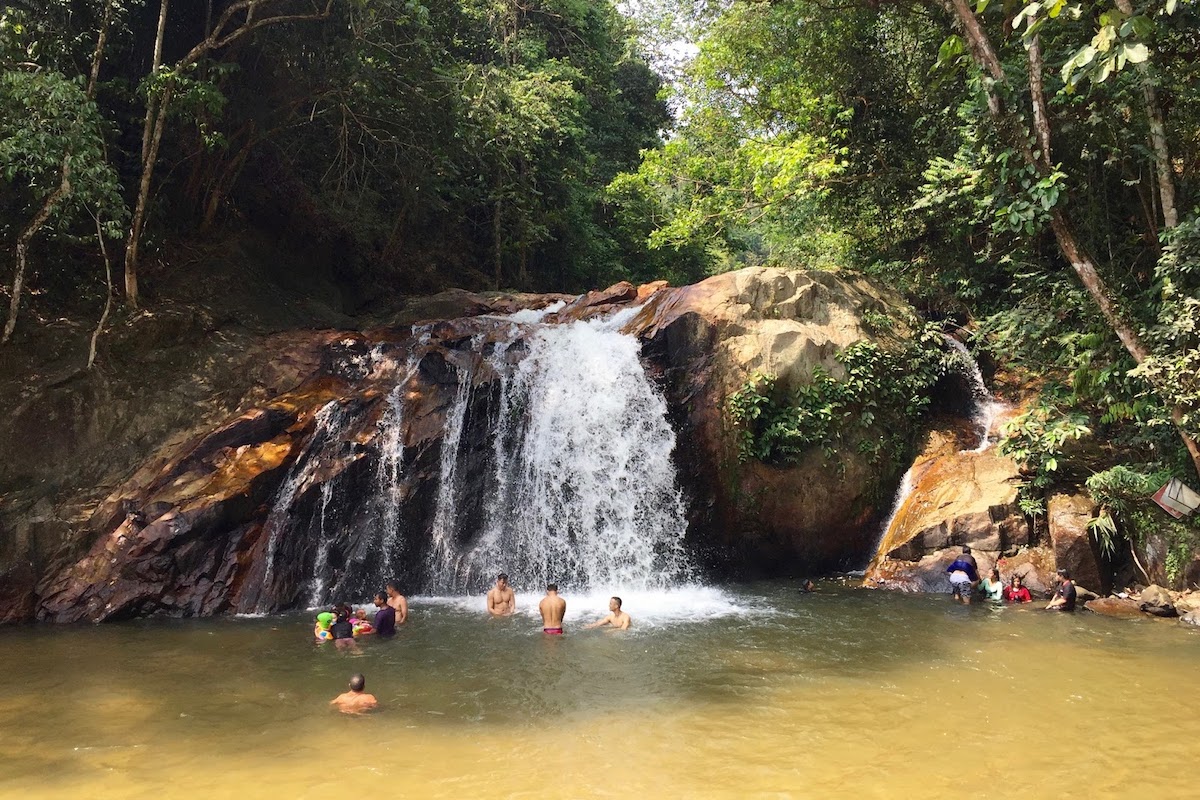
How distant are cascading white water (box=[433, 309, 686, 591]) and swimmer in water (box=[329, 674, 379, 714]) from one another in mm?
4957

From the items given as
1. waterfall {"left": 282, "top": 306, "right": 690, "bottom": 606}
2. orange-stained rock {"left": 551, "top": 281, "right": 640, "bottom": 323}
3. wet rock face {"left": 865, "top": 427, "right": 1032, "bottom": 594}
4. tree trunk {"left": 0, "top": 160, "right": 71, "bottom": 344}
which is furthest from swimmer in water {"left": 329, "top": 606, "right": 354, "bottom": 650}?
orange-stained rock {"left": 551, "top": 281, "right": 640, "bottom": 323}

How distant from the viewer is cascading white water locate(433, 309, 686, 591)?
1166cm

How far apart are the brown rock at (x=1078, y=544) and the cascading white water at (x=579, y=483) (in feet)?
17.3

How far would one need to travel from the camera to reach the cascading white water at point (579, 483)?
11.7m

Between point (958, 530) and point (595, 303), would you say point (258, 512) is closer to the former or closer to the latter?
point (595, 303)

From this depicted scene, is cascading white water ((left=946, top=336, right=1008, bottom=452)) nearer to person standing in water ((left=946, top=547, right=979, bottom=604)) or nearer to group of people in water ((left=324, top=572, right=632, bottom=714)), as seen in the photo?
person standing in water ((left=946, top=547, right=979, bottom=604))

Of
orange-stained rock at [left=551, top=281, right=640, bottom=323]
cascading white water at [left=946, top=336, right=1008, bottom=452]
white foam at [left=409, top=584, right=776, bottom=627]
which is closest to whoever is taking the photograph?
white foam at [left=409, top=584, right=776, bottom=627]

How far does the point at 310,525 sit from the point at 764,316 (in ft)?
26.6

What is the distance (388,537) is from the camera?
37.4 feet

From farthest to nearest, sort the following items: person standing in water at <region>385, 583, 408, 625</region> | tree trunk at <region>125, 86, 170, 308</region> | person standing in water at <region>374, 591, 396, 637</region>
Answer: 1. tree trunk at <region>125, 86, 170, 308</region>
2. person standing in water at <region>385, 583, 408, 625</region>
3. person standing in water at <region>374, 591, 396, 637</region>

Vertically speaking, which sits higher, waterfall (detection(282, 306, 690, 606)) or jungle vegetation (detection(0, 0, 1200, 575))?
jungle vegetation (detection(0, 0, 1200, 575))

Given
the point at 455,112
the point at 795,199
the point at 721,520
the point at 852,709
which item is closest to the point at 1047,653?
the point at 852,709

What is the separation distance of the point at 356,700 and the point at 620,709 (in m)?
2.19

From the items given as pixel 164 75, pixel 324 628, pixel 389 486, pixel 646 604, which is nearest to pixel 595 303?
pixel 389 486
